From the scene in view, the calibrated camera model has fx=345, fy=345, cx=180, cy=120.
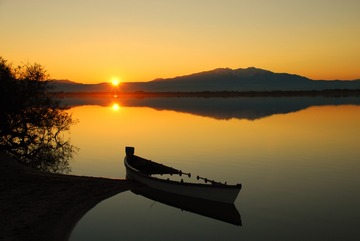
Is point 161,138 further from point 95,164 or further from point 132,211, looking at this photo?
point 132,211

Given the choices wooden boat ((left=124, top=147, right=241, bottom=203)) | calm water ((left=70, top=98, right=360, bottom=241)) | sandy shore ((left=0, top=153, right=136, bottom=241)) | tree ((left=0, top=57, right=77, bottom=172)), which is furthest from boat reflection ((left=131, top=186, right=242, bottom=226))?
tree ((left=0, top=57, right=77, bottom=172))

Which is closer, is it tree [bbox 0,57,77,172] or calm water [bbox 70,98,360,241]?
calm water [bbox 70,98,360,241]

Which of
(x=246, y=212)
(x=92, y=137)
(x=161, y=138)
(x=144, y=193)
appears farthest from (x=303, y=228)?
(x=92, y=137)

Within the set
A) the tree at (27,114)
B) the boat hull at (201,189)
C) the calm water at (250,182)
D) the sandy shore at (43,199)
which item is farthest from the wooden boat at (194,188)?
the tree at (27,114)

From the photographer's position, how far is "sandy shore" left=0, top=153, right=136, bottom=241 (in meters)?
17.3

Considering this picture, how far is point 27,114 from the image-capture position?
35.7 m

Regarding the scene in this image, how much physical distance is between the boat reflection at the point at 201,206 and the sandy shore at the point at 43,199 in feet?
10.2

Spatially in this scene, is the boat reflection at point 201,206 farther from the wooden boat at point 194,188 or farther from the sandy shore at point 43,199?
the sandy shore at point 43,199

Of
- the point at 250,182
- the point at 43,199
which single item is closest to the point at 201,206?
the point at 250,182

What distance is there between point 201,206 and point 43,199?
10.4 meters

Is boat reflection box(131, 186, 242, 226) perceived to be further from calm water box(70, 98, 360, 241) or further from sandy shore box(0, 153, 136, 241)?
sandy shore box(0, 153, 136, 241)

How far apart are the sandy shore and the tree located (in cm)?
476

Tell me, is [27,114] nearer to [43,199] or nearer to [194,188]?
[43,199]

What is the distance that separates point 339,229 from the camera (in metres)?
19.8
